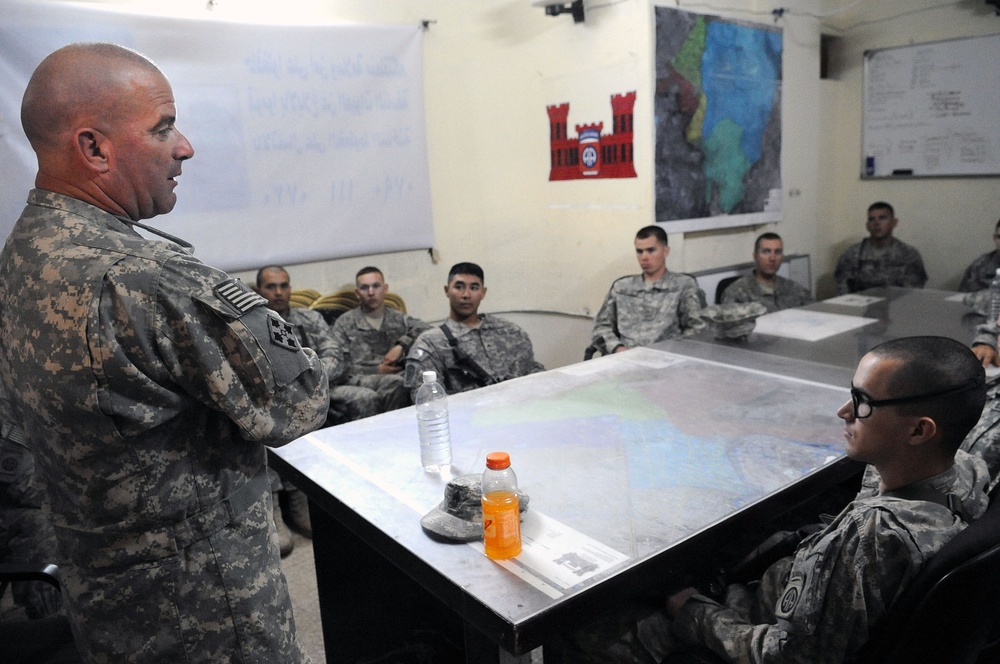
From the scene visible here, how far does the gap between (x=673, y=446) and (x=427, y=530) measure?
64 cm

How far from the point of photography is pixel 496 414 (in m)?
1.89

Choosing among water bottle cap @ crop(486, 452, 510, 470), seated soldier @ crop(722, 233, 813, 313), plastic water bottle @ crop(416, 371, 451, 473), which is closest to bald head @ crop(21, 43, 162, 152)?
water bottle cap @ crop(486, 452, 510, 470)

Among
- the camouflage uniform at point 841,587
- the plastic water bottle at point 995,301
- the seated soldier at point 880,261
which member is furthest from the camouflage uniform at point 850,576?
the seated soldier at point 880,261

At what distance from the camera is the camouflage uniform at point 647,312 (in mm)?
3365

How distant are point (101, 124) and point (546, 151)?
336 centimetres

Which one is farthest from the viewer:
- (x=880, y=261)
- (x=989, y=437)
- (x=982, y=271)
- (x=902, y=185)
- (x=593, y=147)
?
(x=902, y=185)

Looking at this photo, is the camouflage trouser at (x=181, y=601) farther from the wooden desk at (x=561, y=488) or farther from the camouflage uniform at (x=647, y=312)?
the camouflage uniform at (x=647, y=312)

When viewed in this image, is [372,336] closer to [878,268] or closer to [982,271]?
[878,268]

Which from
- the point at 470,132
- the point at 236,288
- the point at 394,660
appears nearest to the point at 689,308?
the point at 470,132

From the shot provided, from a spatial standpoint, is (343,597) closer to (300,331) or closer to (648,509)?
(648,509)

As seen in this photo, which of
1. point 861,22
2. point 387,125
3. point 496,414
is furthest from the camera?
point 861,22

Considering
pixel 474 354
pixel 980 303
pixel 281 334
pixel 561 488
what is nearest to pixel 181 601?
pixel 281 334

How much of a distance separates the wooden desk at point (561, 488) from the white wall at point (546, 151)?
1914mm

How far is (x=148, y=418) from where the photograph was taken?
3.27ft
